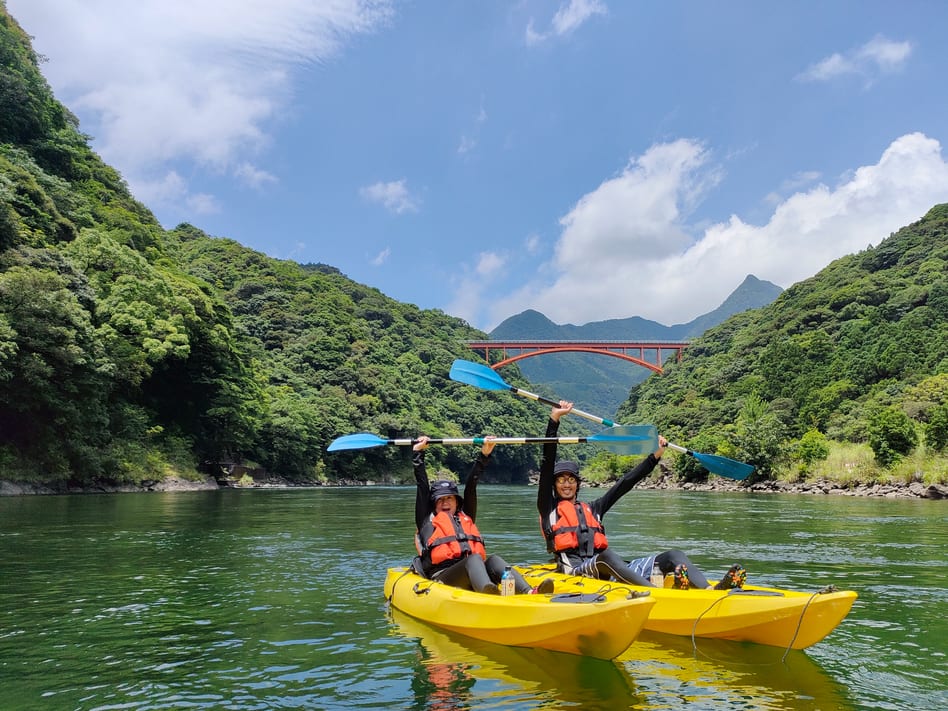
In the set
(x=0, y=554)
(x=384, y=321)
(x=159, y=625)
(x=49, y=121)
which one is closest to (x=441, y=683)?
(x=159, y=625)

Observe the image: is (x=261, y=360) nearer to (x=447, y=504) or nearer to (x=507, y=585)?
(x=447, y=504)

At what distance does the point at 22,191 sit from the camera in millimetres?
31078

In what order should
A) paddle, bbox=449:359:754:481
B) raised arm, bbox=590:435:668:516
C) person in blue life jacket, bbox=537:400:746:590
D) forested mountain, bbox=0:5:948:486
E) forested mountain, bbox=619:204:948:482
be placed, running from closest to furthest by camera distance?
person in blue life jacket, bbox=537:400:746:590 → raised arm, bbox=590:435:668:516 → paddle, bbox=449:359:754:481 → forested mountain, bbox=0:5:948:486 → forested mountain, bbox=619:204:948:482

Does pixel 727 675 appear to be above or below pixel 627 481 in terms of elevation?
below

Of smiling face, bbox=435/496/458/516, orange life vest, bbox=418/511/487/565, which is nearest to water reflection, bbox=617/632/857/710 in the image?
orange life vest, bbox=418/511/487/565

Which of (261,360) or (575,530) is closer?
(575,530)

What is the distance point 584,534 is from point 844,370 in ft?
157

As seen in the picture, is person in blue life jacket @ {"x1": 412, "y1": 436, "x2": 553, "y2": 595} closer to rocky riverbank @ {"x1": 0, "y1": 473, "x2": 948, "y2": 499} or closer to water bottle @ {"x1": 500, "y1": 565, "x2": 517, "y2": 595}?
water bottle @ {"x1": 500, "y1": 565, "x2": 517, "y2": 595}

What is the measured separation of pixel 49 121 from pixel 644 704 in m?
48.2

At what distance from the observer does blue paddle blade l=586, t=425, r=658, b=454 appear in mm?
7594

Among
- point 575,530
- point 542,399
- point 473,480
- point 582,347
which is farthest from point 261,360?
point 575,530

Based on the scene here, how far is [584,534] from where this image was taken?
21.7 feet

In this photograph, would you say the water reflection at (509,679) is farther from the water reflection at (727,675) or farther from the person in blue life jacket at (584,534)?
the person in blue life jacket at (584,534)

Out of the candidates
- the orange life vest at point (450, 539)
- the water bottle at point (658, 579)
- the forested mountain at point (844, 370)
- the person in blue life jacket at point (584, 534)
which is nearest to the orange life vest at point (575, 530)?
the person in blue life jacket at point (584, 534)
